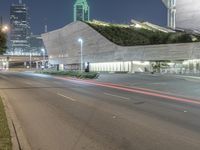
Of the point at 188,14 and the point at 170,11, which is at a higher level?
the point at 170,11

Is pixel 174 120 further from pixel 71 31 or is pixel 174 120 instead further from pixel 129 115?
pixel 71 31

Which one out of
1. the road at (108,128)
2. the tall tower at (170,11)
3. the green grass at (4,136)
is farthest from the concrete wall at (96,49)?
the green grass at (4,136)

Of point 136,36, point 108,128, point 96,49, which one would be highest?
point 136,36

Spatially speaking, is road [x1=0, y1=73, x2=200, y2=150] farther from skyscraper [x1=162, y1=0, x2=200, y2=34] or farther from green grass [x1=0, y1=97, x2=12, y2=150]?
skyscraper [x1=162, y1=0, x2=200, y2=34]

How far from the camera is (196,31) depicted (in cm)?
9594

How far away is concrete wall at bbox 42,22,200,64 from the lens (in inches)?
2480

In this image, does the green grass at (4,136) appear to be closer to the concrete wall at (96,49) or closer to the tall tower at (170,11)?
the concrete wall at (96,49)

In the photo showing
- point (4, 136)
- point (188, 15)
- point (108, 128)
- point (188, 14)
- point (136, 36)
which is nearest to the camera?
point (4, 136)

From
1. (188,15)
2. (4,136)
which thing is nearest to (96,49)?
(188,15)

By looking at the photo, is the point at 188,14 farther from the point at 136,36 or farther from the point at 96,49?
the point at 96,49

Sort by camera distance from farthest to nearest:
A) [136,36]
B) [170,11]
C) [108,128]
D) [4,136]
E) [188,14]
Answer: [170,11] < [188,14] < [136,36] < [108,128] < [4,136]

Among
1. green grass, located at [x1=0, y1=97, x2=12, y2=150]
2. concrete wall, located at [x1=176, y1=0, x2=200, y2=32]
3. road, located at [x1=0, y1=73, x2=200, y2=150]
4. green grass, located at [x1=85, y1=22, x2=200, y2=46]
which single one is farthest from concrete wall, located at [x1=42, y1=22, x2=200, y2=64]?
green grass, located at [x1=0, y1=97, x2=12, y2=150]

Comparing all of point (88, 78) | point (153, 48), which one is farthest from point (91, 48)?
point (88, 78)

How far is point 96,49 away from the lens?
291 feet
